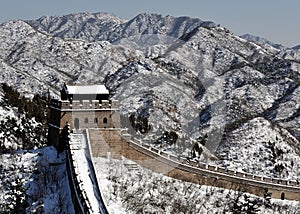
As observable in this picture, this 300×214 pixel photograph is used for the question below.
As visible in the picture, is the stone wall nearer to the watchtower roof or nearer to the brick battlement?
the brick battlement

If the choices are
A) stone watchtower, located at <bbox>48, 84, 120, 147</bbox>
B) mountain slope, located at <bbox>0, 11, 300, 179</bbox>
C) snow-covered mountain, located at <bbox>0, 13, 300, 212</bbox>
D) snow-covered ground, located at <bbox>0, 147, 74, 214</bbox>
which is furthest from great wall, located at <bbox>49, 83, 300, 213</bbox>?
mountain slope, located at <bbox>0, 11, 300, 179</bbox>

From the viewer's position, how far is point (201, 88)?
139 meters

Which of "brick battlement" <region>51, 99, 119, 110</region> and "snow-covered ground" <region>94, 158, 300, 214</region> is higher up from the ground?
"brick battlement" <region>51, 99, 119, 110</region>

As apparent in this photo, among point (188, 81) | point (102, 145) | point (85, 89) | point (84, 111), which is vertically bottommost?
point (102, 145)

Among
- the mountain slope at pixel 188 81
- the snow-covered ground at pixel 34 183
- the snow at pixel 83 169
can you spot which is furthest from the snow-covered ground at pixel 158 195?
the mountain slope at pixel 188 81

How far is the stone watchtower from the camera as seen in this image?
1436 inches

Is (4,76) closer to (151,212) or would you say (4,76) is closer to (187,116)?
(187,116)

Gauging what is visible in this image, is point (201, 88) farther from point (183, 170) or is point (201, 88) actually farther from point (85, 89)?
point (85, 89)

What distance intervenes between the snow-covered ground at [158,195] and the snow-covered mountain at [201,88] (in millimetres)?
28596

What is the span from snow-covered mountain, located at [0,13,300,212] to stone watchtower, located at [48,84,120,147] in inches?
1300

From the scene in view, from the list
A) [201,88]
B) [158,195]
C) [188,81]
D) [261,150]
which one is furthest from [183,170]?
[188,81]

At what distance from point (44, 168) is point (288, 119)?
94122mm

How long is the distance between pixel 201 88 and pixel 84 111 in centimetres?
10424

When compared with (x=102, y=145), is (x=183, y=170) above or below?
below
